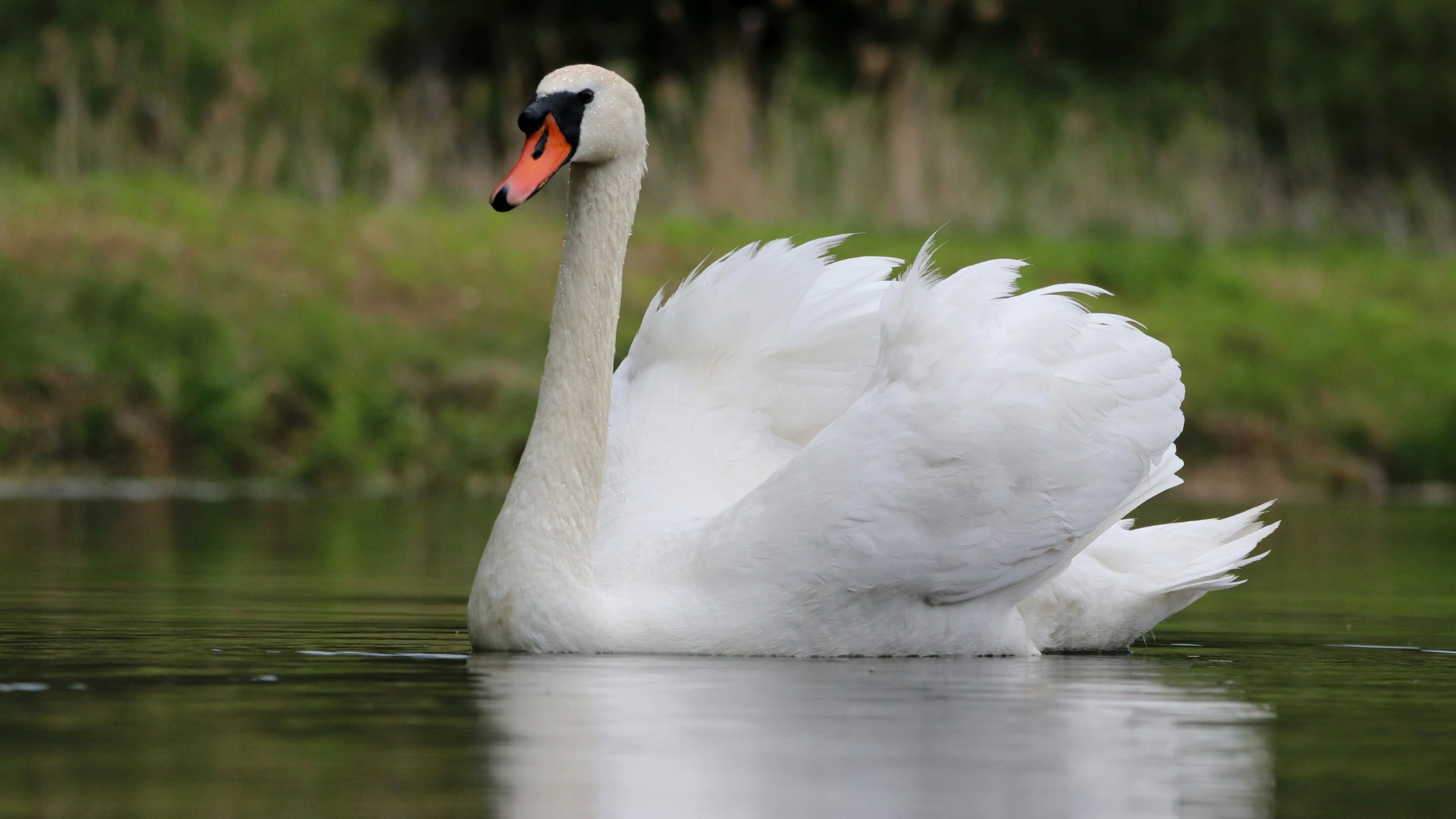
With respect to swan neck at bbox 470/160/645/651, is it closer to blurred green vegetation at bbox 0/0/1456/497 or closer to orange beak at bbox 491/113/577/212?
orange beak at bbox 491/113/577/212

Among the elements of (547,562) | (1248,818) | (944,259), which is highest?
(944,259)

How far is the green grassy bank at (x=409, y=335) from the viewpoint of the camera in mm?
15102

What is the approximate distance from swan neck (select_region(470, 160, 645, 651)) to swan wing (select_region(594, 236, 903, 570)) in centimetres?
47

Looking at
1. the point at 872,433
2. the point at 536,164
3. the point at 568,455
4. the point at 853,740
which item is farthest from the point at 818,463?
the point at 853,740

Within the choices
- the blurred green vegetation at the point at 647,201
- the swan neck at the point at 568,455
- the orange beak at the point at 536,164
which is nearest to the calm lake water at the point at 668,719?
the swan neck at the point at 568,455

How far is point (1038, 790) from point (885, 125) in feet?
54.5

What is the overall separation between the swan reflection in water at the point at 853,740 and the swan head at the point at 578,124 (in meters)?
1.25

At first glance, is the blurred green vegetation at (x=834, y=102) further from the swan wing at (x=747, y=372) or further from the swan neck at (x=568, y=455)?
the swan neck at (x=568, y=455)

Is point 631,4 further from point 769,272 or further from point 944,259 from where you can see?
point 769,272

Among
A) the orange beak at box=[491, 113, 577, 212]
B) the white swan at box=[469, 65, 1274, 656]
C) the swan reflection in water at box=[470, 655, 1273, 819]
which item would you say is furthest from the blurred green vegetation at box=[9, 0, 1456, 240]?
the swan reflection in water at box=[470, 655, 1273, 819]

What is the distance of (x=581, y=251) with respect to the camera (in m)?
6.80

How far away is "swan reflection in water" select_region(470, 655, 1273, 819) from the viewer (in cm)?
409

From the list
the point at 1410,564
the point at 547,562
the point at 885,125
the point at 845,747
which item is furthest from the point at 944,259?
the point at 845,747

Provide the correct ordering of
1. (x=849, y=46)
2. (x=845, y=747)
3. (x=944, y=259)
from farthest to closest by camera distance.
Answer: (x=849, y=46), (x=944, y=259), (x=845, y=747)
